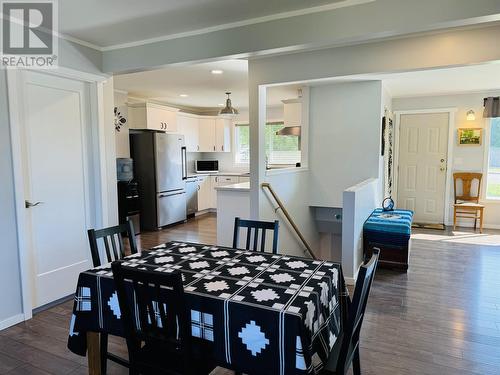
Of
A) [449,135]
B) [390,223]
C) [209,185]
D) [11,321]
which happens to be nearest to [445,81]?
[449,135]

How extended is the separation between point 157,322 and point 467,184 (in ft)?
21.0

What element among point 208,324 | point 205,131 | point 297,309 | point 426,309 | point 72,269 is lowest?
Result: point 426,309

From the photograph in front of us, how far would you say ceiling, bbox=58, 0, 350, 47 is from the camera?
7.68 ft

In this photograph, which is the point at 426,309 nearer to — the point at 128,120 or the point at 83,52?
the point at 83,52

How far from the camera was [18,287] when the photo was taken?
2.81 meters

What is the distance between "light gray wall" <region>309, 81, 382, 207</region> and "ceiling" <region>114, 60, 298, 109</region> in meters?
0.70

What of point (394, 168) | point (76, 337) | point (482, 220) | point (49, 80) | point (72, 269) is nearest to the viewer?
point (76, 337)

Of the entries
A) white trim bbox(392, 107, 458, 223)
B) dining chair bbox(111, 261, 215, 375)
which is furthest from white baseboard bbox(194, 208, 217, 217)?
dining chair bbox(111, 261, 215, 375)

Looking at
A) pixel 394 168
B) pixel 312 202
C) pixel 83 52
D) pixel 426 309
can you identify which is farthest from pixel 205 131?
pixel 426 309

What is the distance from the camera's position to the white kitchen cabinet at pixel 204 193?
25.0 feet

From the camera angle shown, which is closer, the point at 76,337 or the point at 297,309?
the point at 297,309

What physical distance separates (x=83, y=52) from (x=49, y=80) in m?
0.42

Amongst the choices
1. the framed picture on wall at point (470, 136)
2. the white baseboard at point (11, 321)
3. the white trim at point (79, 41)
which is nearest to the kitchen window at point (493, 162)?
the framed picture on wall at point (470, 136)

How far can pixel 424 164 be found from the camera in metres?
6.59
